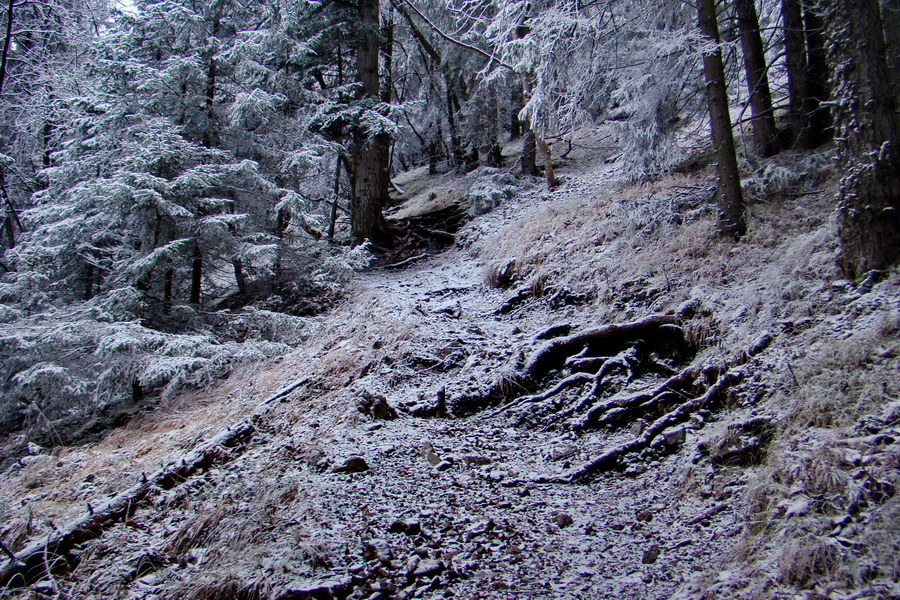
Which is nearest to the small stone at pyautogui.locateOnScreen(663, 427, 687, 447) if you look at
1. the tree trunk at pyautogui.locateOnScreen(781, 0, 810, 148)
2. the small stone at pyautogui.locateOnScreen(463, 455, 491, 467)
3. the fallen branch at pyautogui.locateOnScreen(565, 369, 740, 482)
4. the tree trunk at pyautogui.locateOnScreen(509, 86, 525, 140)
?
the fallen branch at pyautogui.locateOnScreen(565, 369, 740, 482)

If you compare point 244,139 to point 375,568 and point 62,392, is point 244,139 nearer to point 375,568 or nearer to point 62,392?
point 62,392

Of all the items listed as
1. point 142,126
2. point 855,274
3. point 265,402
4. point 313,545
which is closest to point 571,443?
point 313,545

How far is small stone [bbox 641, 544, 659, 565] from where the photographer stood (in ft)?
10.3

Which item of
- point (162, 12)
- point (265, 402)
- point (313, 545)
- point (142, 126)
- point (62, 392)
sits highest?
point (162, 12)

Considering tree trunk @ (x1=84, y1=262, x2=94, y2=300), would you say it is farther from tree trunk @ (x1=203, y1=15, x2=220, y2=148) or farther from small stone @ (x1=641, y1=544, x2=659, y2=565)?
small stone @ (x1=641, y1=544, x2=659, y2=565)

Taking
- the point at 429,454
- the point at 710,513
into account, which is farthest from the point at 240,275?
the point at 710,513

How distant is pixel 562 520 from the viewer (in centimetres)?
370

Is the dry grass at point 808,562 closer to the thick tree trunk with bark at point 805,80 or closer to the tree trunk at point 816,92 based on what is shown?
the thick tree trunk with bark at point 805,80

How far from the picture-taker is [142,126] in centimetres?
Result: 809

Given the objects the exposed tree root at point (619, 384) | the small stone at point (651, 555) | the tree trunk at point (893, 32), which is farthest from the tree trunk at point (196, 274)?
the tree trunk at point (893, 32)

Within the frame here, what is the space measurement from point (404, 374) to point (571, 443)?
2.53 meters

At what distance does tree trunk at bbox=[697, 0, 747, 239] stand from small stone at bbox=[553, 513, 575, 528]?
4916 millimetres

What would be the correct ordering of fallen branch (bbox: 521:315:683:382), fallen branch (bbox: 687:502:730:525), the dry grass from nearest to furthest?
the dry grass
fallen branch (bbox: 687:502:730:525)
fallen branch (bbox: 521:315:683:382)

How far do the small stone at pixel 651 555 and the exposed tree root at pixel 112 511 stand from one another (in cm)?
428
